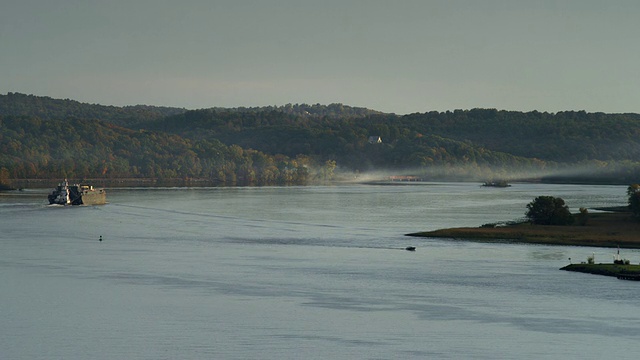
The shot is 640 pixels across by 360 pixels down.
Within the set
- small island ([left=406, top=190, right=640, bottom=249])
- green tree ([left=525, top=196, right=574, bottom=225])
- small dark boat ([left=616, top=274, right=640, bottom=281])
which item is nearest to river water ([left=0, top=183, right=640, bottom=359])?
small dark boat ([left=616, top=274, right=640, bottom=281])

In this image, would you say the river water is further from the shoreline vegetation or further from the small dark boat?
the shoreline vegetation

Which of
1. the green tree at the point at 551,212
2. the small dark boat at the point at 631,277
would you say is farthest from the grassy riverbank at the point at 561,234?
the small dark boat at the point at 631,277

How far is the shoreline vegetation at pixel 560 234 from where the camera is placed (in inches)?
4333

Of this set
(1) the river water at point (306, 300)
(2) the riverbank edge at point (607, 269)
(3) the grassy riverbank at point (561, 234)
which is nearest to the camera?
(1) the river water at point (306, 300)

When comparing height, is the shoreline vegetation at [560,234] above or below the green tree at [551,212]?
below

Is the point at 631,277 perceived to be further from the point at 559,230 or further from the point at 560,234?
the point at 559,230

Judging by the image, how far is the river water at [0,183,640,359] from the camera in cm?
5556

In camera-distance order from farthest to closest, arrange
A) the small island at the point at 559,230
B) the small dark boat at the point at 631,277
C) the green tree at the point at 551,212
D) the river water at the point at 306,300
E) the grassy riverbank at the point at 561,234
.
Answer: the green tree at the point at 551,212 < the small island at the point at 559,230 < the grassy riverbank at the point at 561,234 < the small dark boat at the point at 631,277 < the river water at the point at 306,300

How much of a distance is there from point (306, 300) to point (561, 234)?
2164 inches

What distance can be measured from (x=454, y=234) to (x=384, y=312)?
5781 centimetres

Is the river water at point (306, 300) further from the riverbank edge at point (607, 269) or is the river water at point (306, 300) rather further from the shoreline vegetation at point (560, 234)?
the shoreline vegetation at point (560, 234)

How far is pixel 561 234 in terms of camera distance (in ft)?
381

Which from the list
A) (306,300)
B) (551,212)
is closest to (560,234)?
(551,212)

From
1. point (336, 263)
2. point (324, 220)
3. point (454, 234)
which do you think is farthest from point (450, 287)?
point (324, 220)
